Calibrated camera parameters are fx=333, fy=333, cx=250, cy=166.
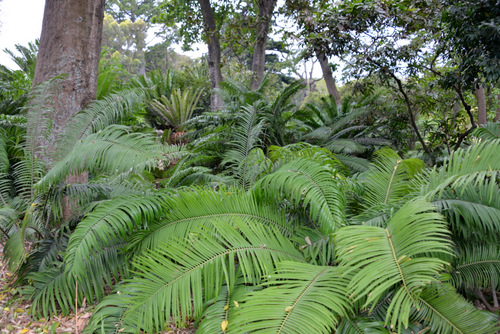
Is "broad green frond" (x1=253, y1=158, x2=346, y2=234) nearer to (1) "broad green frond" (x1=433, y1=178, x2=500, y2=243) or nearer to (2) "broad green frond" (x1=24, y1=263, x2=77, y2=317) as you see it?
(1) "broad green frond" (x1=433, y1=178, x2=500, y2=243)

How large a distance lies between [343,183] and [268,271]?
1.03 metres

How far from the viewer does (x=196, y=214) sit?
2176mm

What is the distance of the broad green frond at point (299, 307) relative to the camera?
4.54 ft

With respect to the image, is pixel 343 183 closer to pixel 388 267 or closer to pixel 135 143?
pixel 388 267

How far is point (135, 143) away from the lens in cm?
229

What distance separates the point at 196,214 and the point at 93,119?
1.39 metres

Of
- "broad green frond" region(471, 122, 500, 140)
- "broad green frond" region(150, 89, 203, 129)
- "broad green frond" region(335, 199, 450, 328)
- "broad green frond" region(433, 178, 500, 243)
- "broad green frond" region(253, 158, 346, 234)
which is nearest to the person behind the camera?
"broad green frond" region(335, 199, 450, 328)

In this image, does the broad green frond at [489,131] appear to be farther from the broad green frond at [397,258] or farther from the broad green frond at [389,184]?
the broad green frond at [397,258]

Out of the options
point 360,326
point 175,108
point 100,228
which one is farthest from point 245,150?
point 175,108

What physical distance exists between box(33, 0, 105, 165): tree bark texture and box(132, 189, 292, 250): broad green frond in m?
1.55

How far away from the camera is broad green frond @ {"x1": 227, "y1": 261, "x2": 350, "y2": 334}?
4.54 ft

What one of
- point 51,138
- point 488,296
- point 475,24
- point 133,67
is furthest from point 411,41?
point 133,67

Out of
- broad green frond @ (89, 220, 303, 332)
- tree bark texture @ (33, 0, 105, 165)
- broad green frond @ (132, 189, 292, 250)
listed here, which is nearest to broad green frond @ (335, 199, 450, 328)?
broad green frond @ (89, 220, 303, 332)

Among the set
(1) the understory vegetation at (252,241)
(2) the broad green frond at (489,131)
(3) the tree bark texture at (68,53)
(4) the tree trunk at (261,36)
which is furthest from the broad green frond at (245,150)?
(4) the tree trunk at (261,36)
